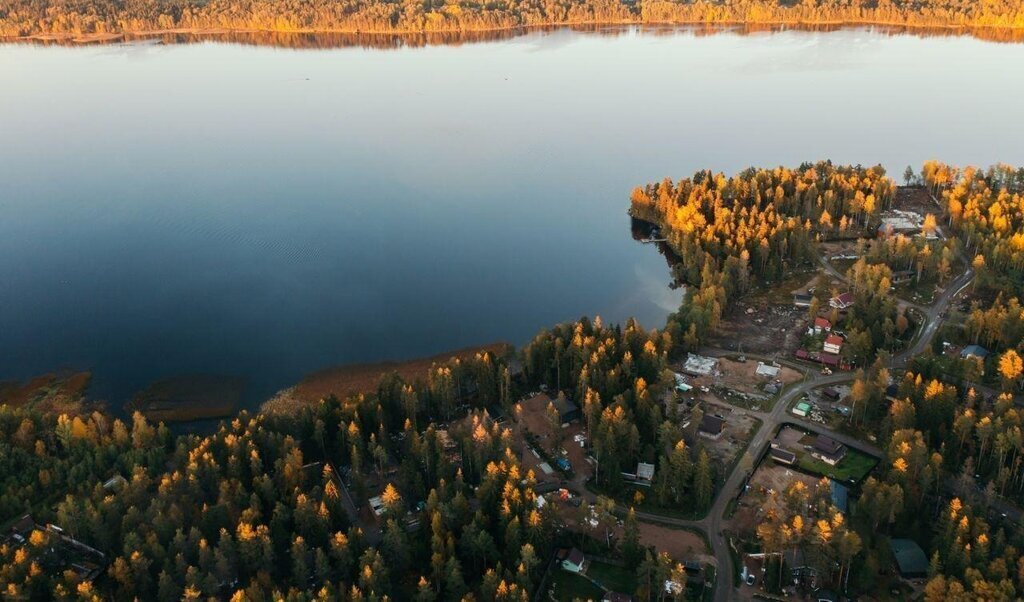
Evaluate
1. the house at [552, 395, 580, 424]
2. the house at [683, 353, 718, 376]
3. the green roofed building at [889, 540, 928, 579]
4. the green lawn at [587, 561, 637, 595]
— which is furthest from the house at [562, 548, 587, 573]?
the house at [683, 353, 718, 376]

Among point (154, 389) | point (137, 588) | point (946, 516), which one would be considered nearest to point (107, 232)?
point (154, 389)

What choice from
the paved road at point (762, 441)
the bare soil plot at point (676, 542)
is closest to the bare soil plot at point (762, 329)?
the paved road at point (762, 441)

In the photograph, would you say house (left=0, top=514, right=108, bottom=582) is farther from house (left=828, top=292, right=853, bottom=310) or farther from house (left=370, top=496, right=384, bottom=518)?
house (left=828, top=292, right=853, bottom=310)

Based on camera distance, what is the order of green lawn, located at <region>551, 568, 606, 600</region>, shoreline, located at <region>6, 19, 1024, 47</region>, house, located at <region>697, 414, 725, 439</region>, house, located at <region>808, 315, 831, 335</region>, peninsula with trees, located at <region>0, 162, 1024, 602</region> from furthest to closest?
1. shoreline, located at <region>6, 19, 1024, 47</region>
2. house, located at <region>808, 315, 831, 335</region>
3. house, located at <region>697, 414, 725, 439</region>
4. green lawn, located at <region>551, 568, 606, 600</region>
5. peninsula with trees, located at <region>0, 162, 1024, 602</region>

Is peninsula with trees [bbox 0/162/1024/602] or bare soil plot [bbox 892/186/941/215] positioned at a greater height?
bare soil plot [bbox 892/186/941/215]

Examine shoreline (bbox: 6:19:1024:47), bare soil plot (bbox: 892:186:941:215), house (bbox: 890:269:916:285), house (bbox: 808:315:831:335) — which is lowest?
house (bbox: 808:315:831:335)

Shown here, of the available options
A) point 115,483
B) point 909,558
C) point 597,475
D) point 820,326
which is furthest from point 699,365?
point 115,483

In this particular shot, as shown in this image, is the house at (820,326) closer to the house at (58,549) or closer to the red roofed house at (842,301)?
the red roofed house at (842,301)
